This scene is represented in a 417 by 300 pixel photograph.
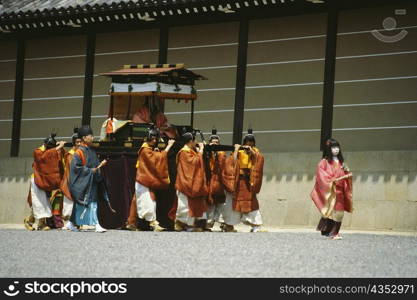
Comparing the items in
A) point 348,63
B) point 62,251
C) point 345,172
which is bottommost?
point 62,251

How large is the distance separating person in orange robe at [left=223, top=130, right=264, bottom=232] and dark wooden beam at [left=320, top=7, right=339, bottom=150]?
1.84m

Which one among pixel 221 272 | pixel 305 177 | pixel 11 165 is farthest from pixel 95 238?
pixel 11 165

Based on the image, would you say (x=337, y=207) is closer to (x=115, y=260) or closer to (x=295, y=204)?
(x=295, y=204)

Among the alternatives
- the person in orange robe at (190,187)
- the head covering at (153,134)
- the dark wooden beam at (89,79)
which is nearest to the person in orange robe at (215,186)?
the person in orange robe at (190,187)

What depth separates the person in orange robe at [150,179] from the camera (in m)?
14.4

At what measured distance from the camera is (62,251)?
411 inches

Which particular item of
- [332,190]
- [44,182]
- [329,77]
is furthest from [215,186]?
[329,77]

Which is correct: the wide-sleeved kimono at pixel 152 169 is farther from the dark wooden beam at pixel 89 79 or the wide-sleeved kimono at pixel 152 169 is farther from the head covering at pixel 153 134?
the dark wooden beam at pixel 89 79

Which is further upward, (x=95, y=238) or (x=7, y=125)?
(x=7, y=125)

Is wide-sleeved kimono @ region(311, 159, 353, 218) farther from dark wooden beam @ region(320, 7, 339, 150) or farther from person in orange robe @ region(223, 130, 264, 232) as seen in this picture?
dark wooden beam @ region(320, 7, 339, 150)

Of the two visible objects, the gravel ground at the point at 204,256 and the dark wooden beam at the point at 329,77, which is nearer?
the gravel ground at the point at 204,256

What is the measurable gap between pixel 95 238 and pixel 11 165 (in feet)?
24.7

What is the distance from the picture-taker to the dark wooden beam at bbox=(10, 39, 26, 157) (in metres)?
19.8

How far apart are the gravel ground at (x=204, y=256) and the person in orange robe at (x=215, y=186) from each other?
195 cm
